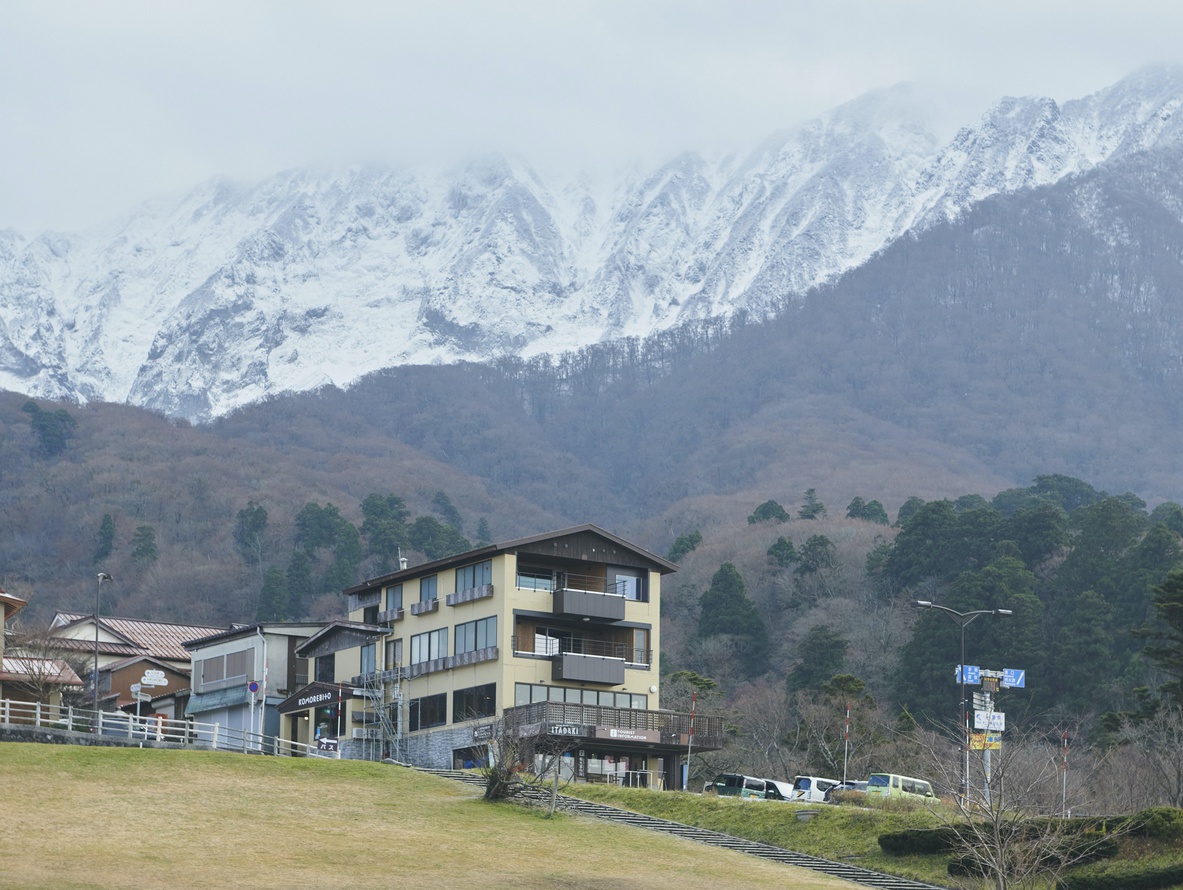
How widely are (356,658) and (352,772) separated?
84.0 ft

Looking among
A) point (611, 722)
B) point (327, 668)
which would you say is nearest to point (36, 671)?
point (327, 668)

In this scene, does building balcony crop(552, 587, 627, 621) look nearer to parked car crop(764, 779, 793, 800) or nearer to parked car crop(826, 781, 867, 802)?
parked car crop(764, 779, 793, 800)

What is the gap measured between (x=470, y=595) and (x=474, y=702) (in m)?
4.73

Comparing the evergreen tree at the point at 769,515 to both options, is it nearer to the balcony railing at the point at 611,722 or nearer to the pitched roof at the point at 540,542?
the pitched roof at the point at 540,542

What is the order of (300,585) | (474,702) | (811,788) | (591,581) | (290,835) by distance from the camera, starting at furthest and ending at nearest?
(300,585) → (591,581) → (474,702) → (811,788) → (290,835)

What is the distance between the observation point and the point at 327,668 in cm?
8706

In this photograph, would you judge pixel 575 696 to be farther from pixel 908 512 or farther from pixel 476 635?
pixel 908 512

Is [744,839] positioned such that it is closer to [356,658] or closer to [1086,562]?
[356,658]

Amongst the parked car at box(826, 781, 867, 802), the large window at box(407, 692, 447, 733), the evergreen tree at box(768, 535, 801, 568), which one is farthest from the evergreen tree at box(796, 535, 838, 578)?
the parked car at box(826, 781, 867, 802)

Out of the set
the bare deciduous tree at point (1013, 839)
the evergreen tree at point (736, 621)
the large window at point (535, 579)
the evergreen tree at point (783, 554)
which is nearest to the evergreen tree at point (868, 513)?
the evergreen tree at point (783, 554)

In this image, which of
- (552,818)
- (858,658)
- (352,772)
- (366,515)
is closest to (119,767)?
(352,772)

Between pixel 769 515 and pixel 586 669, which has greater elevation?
pixel 769 515

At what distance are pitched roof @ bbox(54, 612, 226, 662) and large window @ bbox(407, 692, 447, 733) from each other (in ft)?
91.6

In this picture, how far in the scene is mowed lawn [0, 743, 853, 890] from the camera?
42.0m
